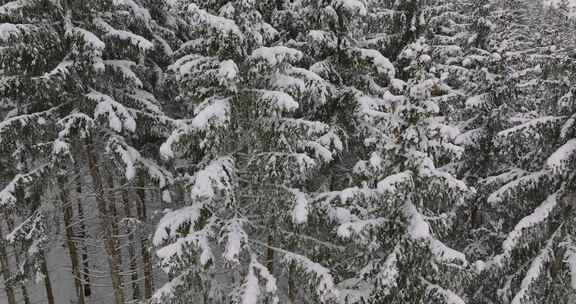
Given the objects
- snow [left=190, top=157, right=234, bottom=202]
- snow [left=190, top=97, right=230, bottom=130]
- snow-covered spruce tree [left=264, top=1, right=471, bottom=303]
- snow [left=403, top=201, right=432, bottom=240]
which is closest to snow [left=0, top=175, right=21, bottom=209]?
snow [left=190, top=157, right=234, bottom=202]

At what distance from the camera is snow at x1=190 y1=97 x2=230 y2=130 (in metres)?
9.02

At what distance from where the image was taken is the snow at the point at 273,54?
9430 mm

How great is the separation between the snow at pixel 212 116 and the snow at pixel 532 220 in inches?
319

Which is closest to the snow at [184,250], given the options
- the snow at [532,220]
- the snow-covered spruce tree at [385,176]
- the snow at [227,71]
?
Answer: the snow-covered spruce tree at [385,176]

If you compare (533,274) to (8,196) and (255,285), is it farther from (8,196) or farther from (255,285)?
(8,196)

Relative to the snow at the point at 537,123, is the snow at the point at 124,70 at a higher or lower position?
higher

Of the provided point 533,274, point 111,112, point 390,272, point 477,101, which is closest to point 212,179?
point 111,112

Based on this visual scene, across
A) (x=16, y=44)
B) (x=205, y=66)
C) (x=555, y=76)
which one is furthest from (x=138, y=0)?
(x=555, y=76)

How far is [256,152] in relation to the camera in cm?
1085

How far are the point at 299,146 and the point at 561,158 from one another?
6.19 metres

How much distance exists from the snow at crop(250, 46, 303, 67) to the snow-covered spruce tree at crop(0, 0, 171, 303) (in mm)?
3825

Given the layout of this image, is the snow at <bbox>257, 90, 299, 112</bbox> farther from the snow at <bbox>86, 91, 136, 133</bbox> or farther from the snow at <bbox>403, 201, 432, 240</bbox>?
the snow at <bbox>86, 91, 136, 133</bbox>

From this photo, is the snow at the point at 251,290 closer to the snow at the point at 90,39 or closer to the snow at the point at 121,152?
the snow at the point at 121,152

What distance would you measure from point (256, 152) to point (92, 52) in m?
4.60
